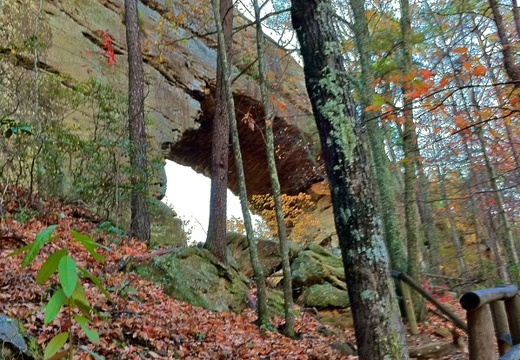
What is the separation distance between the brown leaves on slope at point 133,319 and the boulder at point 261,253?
4.23 metres

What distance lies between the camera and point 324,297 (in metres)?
9.00

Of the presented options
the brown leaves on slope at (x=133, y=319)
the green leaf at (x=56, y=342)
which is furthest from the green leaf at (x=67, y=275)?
the brown leaves on slope at (x=133, y=319)

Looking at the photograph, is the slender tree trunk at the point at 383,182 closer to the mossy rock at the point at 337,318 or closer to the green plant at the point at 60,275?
the mossy rock at the point at 337,318

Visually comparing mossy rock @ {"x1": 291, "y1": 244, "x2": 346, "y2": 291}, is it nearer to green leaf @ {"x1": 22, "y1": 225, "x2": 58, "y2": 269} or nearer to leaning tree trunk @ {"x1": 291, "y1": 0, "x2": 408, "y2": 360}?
leaning tree trunk @ {"x1": 291, "y1": 0, "x2": 408, "y2": 360}

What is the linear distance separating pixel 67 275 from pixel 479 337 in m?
2.06

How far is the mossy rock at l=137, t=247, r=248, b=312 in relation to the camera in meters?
6.51

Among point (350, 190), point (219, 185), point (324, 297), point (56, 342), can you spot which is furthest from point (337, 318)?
point (56, 342)

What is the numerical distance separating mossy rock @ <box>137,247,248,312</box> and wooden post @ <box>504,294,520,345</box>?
4.59m

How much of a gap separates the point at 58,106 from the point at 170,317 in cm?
548

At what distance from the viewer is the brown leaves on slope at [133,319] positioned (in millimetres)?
3639

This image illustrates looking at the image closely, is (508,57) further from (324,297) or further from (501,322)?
(324,297)

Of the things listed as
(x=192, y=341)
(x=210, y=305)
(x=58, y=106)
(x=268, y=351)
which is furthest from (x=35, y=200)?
(x=268, y=351)

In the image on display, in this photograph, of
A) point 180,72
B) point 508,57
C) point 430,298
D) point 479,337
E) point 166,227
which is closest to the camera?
point 479,337

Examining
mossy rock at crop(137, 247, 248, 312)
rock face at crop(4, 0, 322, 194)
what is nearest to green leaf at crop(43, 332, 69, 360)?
mossy rock at crop(137, 247, 248, 312)
